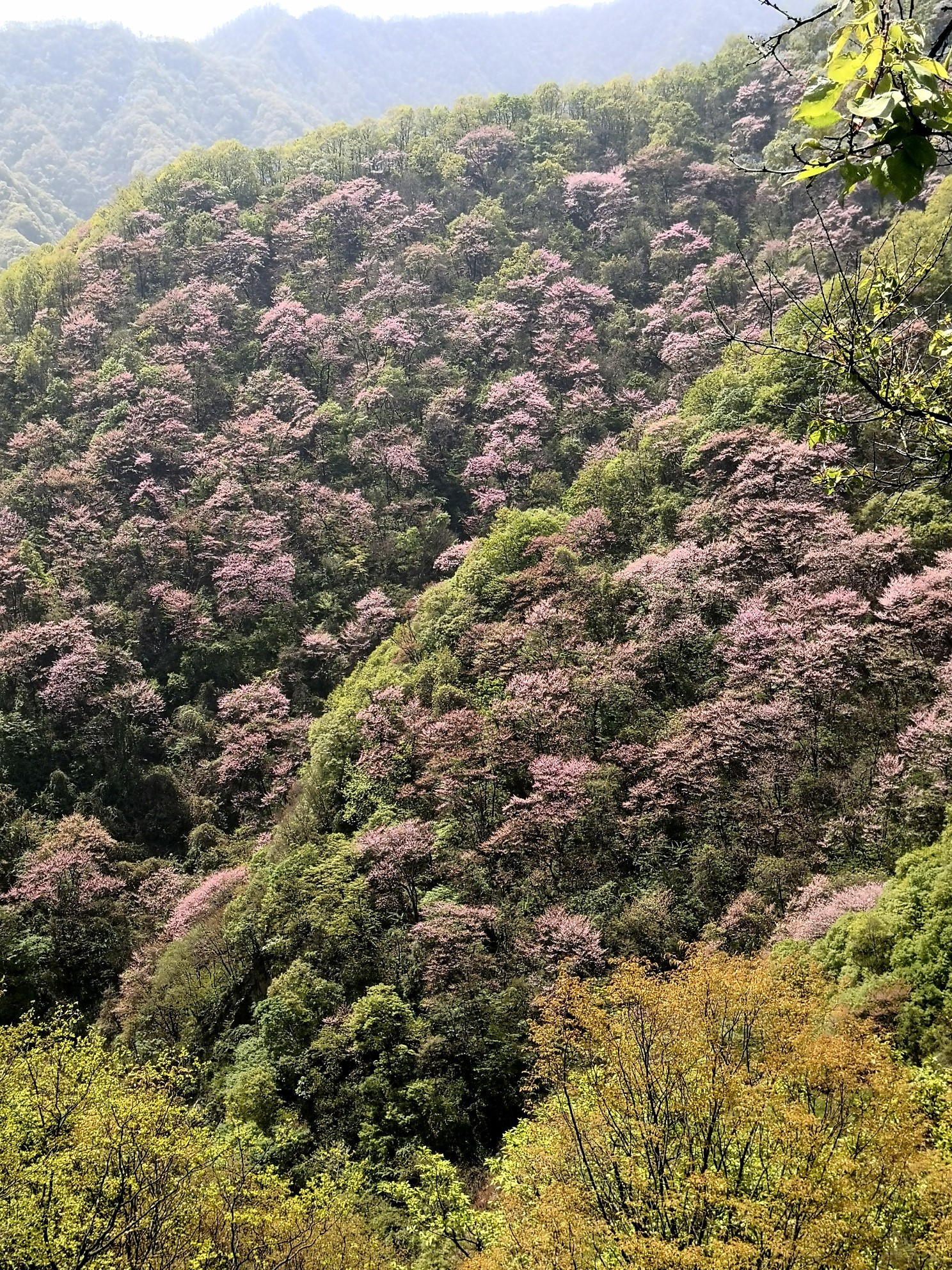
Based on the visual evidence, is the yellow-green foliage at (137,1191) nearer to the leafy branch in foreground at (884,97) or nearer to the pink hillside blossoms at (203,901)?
the pink hillside blossoms at (203,901)

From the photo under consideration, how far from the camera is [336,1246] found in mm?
11961

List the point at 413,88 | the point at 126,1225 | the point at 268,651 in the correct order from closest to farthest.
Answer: the point at 126,1225 < the point at 268,651 < the point at 413,88

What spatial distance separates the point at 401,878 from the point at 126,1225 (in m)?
10.1

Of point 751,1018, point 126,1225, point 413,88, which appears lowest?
point 751,1018

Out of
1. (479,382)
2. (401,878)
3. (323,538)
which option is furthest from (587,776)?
(479,382)

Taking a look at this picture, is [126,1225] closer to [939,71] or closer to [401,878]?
[401,878]

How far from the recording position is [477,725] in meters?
22.0

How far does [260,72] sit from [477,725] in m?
134

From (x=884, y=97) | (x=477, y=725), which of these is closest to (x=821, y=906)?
(x=477, y=725)

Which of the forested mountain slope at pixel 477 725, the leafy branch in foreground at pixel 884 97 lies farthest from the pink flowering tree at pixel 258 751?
the leafy branch in foreground at pixel 884 97

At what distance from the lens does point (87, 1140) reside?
464 inches

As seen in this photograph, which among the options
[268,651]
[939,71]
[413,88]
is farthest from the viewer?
[413,88]

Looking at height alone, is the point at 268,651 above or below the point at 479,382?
below

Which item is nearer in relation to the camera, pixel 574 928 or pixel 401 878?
pixel 574 928
